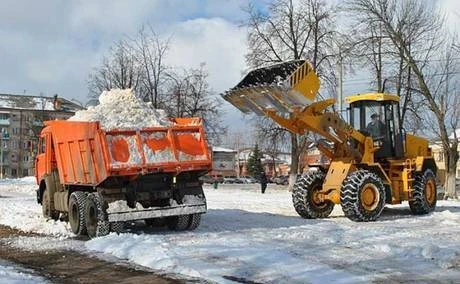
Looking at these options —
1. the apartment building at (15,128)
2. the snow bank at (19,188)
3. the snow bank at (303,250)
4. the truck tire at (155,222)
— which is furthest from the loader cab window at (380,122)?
the apartment building at (15,128)

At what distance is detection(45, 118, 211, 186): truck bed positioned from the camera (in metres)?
13.4

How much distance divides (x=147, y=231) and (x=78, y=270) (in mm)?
4973

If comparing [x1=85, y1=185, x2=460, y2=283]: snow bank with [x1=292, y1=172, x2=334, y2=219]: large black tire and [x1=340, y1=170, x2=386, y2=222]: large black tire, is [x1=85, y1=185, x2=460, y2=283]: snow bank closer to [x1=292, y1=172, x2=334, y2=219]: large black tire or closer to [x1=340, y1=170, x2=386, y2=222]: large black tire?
[x1=340, y1=170, x2=386, y2=222]: large black tire

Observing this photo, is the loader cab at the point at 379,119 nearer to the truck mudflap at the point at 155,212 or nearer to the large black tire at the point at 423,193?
the large black tire at the point at 423,193

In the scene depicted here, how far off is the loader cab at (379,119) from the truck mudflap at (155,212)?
576 cm

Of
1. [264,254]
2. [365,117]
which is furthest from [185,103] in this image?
[264,254]

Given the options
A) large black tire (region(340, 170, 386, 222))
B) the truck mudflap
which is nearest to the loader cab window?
large black tire (region(340, 170, 386, 222))

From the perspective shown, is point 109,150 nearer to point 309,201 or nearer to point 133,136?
point 133,136

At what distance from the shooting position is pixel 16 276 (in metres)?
9.15

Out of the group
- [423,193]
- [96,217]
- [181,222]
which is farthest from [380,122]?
[96,217]

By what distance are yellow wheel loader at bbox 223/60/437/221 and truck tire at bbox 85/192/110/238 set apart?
436 cm

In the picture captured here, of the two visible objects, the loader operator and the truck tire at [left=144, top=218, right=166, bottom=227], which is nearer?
the truck tire at [left=144, top=218, right=166, bottom=227]

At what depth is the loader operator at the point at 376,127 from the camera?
18078mm

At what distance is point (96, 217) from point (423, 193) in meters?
8.96
